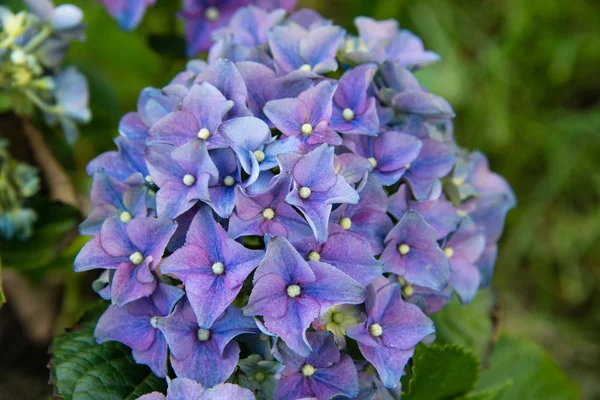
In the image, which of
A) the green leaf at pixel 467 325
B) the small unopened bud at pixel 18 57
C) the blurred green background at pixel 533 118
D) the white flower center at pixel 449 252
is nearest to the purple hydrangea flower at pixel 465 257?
the white flower center at pixel 449 252

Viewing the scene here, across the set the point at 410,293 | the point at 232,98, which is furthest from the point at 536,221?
the point at 232,98

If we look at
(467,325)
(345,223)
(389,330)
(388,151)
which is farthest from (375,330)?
(467,325)

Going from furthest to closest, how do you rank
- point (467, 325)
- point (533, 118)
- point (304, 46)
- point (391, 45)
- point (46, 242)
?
point (533, 118) < point (467, 325) < point (46, 242) < point (391, 45) < point (304, 46)

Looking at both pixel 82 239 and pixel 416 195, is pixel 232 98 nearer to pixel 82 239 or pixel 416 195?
pixel 416 195

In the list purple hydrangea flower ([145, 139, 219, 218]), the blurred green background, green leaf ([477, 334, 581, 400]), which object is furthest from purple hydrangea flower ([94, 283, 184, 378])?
the blurred green background

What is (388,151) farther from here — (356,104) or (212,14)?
(212,14)

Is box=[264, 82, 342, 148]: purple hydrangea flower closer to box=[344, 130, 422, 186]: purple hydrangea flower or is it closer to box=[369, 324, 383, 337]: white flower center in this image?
box=[344, 130, 422, 186]: purple hydrangea flower
